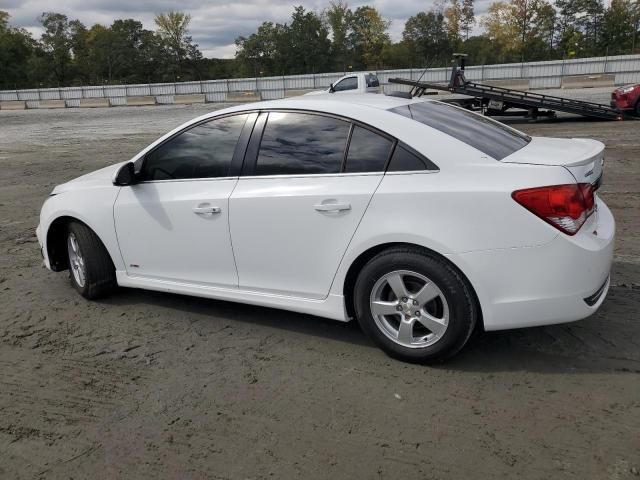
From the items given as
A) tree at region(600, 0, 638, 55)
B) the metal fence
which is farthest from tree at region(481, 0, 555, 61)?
the metal fence

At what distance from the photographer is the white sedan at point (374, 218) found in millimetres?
3086

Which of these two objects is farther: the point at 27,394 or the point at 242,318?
the point at 242,318

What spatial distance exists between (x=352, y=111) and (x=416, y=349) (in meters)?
1.57

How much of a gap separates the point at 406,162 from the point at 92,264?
2.81 metres

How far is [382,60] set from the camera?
258 feet

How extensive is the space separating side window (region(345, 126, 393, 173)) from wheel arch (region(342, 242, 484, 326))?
0.48 meters

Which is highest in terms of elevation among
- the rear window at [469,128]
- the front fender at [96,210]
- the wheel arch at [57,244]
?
the rear window at [469,128]

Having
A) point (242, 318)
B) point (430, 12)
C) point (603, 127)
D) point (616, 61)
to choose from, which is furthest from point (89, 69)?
point (242, 318)

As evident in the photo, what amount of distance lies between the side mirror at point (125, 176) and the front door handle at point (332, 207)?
1632 mm

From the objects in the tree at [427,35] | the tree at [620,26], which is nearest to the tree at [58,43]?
the tree at [427,35]

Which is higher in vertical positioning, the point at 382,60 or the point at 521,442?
the point at 382,60

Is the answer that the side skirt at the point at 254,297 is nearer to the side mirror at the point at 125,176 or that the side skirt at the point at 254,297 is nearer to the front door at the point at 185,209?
the front door at the point at 185,209

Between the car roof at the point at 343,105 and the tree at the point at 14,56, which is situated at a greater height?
the tree at the point at 14,56

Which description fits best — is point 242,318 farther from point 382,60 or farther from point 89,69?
point 89,69
